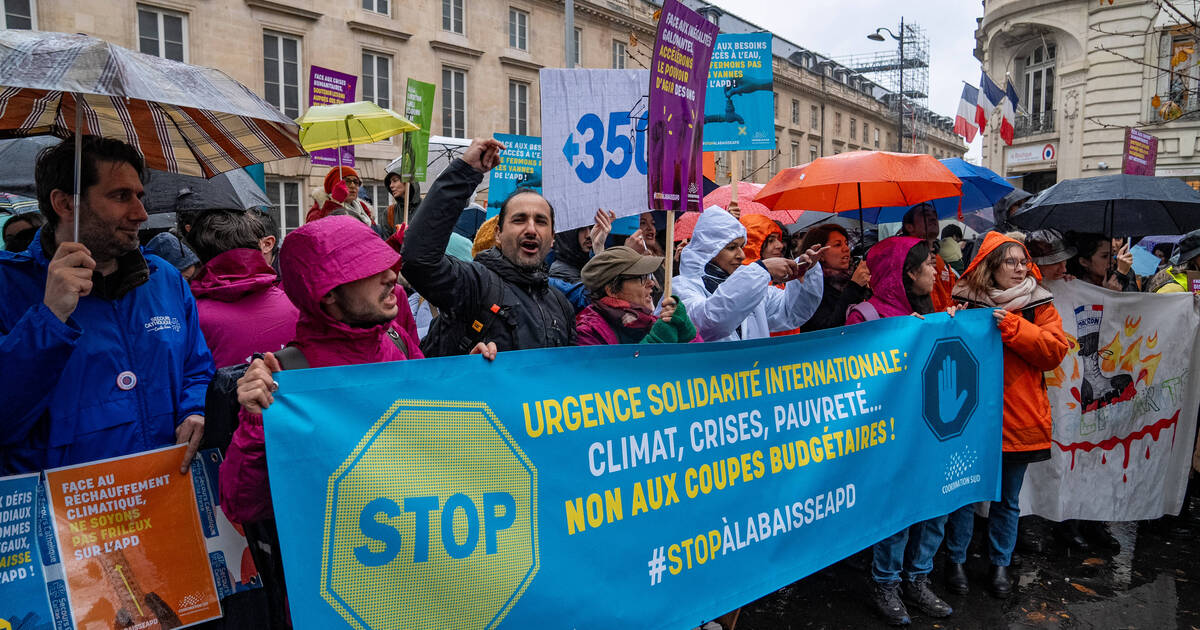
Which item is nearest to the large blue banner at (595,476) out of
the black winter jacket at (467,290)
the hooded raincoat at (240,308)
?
the black winter jacket at (467,290)

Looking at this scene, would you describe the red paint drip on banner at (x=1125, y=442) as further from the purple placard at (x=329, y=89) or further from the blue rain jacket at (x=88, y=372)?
the purple placard at (x=329, y=89)

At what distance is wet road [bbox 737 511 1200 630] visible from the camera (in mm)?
3971

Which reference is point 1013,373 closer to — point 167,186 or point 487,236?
point 487,236

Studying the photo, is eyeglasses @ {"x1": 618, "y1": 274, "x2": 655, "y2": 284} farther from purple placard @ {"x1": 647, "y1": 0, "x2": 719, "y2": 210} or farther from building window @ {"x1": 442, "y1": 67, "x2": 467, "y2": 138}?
building window @ {"x1": 442, "y1": 67, "x2": 467, "y2": 138}

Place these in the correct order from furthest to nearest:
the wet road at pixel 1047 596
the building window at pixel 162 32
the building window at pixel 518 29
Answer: the building window at pixel 518 29 → the building window at pixel 162 32 → the wet road at pixel 1047 596

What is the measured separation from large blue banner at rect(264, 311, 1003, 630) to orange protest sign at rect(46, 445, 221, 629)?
0.54m

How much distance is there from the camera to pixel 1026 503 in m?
4.81

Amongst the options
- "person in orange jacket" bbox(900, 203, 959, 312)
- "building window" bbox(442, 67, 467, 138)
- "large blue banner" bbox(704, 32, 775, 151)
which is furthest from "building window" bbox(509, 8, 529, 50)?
"person in orange jacket" bbox(900, 203, 959, 312)

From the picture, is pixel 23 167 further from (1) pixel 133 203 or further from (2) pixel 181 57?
(2) pixel 181 57

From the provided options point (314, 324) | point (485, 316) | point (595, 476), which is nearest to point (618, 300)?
point (485, 316)

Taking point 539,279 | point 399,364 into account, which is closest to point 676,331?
point 539,279

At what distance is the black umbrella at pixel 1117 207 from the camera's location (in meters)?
4.73

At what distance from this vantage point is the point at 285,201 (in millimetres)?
20469

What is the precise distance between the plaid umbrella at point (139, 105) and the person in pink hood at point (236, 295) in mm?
282
